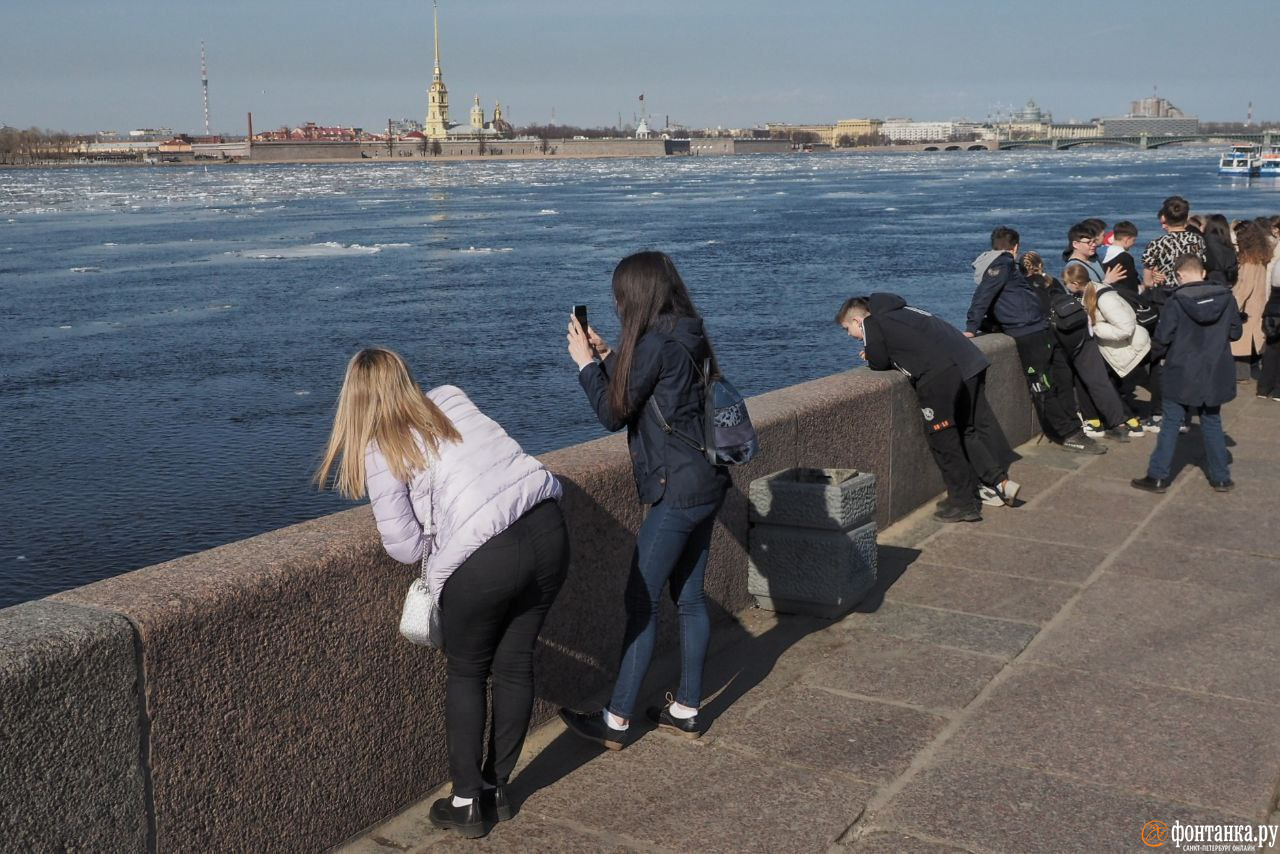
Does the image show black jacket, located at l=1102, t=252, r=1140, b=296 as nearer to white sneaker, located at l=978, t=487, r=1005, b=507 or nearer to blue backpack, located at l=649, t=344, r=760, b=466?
white sneaker, located at l=978, t=487, r=1005, b=507

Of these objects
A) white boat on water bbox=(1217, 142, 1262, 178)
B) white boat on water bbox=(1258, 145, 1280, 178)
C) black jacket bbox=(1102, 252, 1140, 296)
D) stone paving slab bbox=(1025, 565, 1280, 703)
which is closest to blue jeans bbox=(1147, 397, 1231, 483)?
stone paving slab bbox=(1025, 565, 1280, 703)

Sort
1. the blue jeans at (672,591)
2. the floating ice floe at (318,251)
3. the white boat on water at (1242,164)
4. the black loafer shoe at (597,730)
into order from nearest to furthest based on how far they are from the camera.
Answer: the blue jeans at (672,591) → the black loafer shoe at (597,730) → the floating ice floe at (318,251) → the white boat on water at (1242,164)

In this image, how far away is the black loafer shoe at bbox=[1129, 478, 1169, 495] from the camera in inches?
270

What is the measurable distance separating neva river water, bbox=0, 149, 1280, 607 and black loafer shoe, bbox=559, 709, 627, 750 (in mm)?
6555

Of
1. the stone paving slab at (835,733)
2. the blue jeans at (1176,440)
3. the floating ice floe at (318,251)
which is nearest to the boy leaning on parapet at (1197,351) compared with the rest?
the blue jeans at (1176,440)

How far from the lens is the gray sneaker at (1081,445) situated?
26.0ft

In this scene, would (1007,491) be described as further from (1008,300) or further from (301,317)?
(301,317)

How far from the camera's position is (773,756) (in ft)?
12.2

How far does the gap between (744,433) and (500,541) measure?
32.4 inches

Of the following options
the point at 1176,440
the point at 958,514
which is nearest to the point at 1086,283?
Result: the point at 1176,440

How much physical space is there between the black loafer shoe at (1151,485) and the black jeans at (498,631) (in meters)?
4.56

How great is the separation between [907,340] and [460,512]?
355 cm

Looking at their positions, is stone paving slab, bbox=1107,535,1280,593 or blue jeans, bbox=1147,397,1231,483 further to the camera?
blue jeans, bbox=1147,397,1231,483

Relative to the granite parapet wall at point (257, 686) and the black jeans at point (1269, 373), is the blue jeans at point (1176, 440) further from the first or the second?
the granite parapet wall at point (257, 686)
